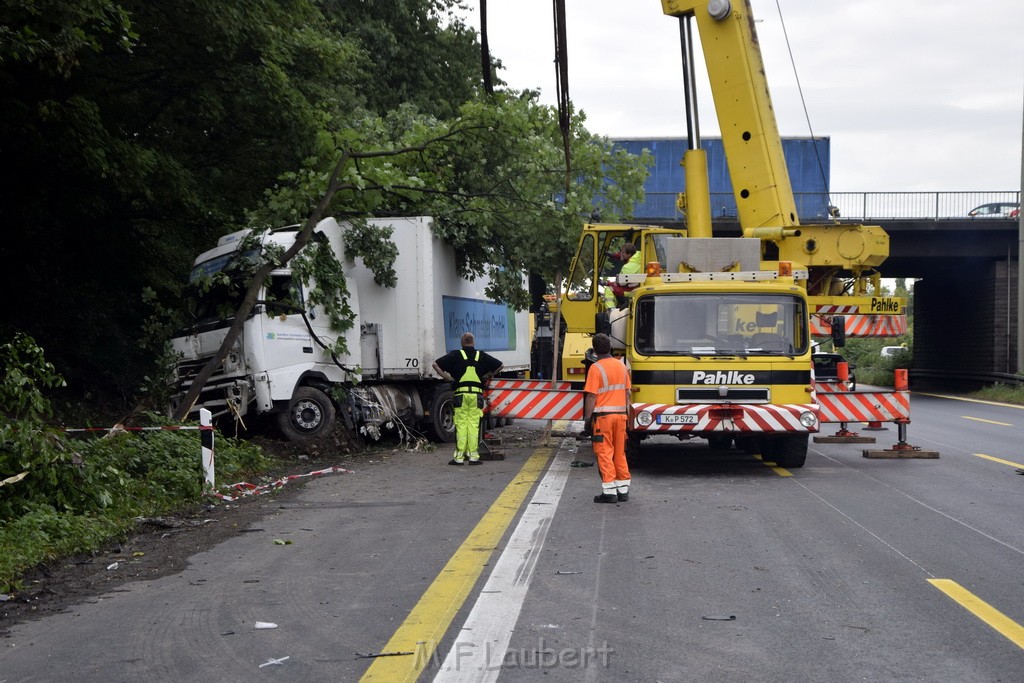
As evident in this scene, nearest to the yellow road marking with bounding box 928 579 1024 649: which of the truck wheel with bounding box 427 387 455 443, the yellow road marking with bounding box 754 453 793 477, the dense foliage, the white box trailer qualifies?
the yellow road marking with bounding box 754 453 793 477

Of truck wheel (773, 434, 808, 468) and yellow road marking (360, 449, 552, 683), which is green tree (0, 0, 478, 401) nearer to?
yellow road marking (360, 449, 552, 683)

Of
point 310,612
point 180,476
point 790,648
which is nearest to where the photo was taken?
point 790,648

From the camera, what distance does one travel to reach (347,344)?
16125 millimetres

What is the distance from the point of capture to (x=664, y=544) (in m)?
8.22

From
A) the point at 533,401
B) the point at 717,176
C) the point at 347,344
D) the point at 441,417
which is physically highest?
the point at 717,176

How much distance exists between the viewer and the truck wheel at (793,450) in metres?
13.4

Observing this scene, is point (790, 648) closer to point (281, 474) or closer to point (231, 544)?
point (231, 544)

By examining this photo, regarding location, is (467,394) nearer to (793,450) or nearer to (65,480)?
(793,450)

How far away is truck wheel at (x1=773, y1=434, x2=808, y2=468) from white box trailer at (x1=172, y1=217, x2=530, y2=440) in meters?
5.73

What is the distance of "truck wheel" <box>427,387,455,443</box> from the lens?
17.7 m

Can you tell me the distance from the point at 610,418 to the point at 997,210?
97.6 feet

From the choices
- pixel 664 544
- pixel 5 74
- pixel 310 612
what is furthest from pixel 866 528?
pixel 5 74

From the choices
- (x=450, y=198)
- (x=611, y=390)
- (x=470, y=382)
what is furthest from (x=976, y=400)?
(x=611, y=390)

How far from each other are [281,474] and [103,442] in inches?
96.0
